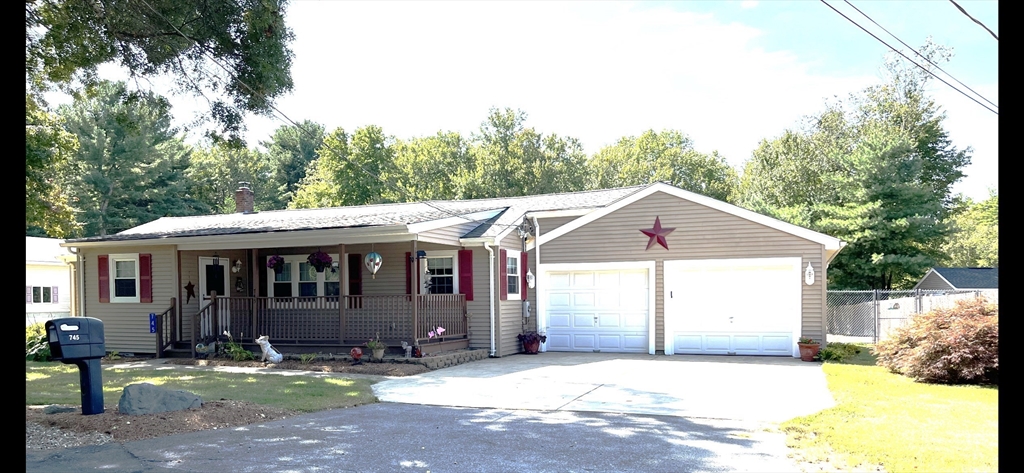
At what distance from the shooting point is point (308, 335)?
15742 millimetres

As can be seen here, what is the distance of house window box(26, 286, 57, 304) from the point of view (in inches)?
1028

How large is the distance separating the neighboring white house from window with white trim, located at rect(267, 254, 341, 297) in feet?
41.1

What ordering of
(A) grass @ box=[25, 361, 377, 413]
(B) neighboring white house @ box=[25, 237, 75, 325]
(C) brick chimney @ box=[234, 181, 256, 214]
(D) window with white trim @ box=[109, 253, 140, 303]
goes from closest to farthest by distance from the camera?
(A) grass @ box=[25, 361, 377, 413] → (D) window with white trim @ box=[109, 253, 140, 303] → (C) brick chimney @ box=[234, 181, 256, 214] → (B) neighboring white house @ box=[25, 237, 75, 325]

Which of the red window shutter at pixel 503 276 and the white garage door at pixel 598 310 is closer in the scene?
the red window shutter at pixel 503 276

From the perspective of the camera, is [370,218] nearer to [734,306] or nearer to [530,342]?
[530,342]

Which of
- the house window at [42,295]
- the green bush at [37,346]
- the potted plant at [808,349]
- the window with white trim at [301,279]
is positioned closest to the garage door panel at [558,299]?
the window with white trim at [301,279]

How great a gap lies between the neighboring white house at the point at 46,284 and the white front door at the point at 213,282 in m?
11.2

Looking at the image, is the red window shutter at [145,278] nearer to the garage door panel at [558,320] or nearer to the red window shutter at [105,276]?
the red window shutter at [105,276]

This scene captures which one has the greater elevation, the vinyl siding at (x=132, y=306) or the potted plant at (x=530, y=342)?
the vinyl siding at (x=132, y=306)

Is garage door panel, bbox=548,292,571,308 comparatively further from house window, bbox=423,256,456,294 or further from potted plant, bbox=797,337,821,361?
potted plant, bbox=797,337,821,361

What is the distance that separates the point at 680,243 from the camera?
54.9 feet

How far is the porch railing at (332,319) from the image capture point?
594 inches

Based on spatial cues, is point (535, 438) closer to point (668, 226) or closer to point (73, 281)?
point (668, 226)

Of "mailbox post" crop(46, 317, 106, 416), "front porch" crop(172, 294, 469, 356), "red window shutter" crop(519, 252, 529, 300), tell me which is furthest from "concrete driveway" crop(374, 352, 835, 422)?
"mailbox post" crop(46, 317, 106, 416)
